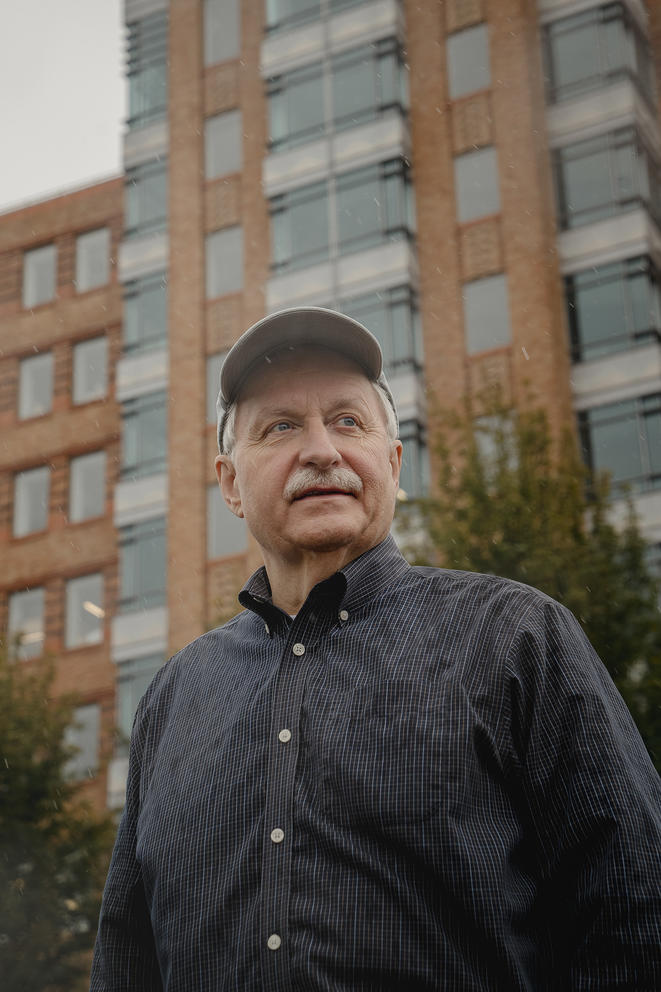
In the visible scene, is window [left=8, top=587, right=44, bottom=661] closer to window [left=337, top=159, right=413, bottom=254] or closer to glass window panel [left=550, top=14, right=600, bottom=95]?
window [left=337, top=159, right=413, bottom=254]

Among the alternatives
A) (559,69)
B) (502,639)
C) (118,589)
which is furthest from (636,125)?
(502,639)

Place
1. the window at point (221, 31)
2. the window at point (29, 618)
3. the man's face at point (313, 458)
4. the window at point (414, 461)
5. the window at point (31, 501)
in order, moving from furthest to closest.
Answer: the window at point (31, 501), the window at point (221, 31), the window at point (29, 618), the window at point (414, 461), the man's face at point (313, 458)

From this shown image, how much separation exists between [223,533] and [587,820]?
25.5 metres

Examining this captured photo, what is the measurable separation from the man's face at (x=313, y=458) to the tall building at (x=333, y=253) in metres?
20.2

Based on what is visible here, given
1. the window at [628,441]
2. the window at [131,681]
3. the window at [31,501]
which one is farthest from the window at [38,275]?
the window at [628,441]

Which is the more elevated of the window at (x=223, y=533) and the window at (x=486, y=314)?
the window at (x=486, y=314)

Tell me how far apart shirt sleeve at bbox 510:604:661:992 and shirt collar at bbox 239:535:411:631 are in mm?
394

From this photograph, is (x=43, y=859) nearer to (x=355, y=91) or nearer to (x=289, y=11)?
(x=355, y=91)

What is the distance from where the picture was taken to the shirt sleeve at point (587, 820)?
2.02m

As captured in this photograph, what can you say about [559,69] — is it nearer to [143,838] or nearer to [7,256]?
[7,256]

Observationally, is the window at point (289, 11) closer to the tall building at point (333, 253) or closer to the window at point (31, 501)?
the tall building at point (333, 253)

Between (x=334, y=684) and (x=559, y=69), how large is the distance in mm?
26767

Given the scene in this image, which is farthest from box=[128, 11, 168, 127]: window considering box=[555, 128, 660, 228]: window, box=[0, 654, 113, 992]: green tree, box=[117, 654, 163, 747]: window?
box=[0, 654, 113, 992]: green tree

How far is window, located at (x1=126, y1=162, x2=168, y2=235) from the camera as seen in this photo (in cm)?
3147
